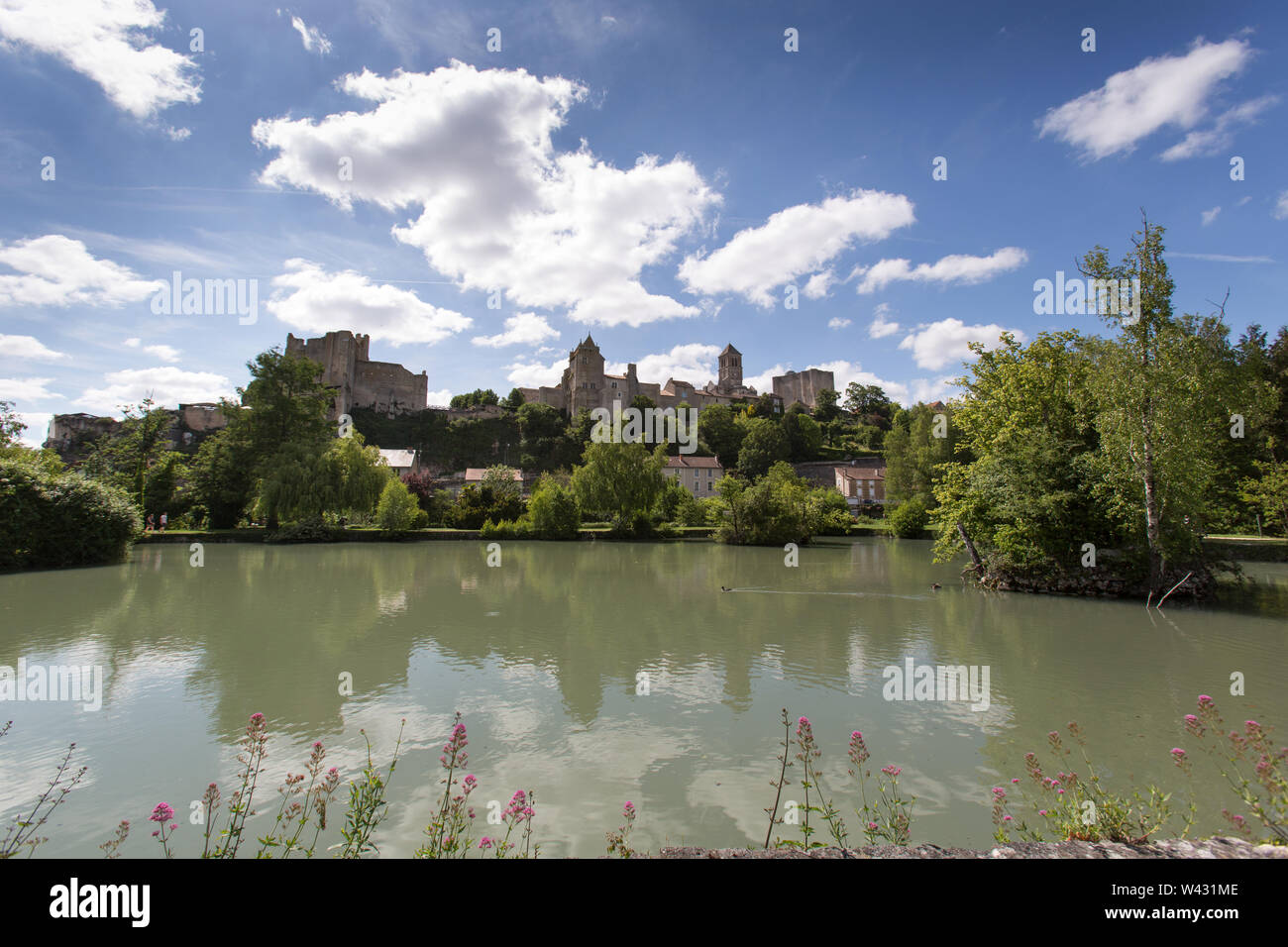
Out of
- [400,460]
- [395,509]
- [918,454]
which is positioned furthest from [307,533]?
[918,454]

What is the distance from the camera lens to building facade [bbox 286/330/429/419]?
84.6m

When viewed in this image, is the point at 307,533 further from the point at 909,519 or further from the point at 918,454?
the point at 918,454

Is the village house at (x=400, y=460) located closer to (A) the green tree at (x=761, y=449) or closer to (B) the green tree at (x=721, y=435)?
(B) the green tree at (x=721, y=435)

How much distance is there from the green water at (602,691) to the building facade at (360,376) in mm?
71426

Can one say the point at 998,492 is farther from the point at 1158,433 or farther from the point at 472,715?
the point at 472,715

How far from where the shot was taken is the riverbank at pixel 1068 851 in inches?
122

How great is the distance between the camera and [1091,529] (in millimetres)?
19078

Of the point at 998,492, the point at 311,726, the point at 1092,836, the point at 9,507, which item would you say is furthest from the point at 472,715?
the point at 9,507

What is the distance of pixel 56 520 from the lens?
26203 mm

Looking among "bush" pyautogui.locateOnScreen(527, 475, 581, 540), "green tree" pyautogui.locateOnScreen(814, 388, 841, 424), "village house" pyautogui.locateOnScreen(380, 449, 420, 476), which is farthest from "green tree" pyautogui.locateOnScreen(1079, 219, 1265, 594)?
"green tree" pyautogui.locateOnScreen(814, 388, 841, 424)

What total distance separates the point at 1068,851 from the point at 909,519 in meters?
48.7

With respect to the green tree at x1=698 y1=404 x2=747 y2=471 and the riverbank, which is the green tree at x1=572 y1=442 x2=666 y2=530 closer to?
the riverbank

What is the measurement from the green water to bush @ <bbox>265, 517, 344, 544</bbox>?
20113 mm
